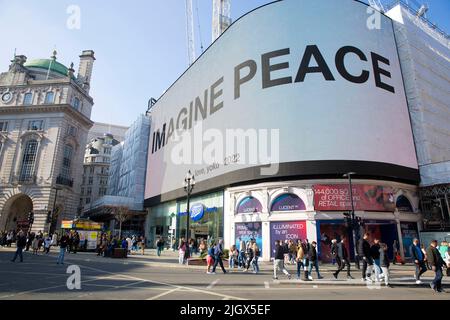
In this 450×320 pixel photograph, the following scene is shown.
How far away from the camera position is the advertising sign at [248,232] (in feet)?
95.0

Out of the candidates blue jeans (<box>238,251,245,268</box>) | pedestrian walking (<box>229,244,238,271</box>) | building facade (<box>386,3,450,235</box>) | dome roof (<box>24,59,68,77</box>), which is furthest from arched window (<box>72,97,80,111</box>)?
building facade (<box>386,3,450,235</box>)

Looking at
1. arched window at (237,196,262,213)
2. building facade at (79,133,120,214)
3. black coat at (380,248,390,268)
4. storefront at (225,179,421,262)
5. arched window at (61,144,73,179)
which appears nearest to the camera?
black coat at (380,248,390,268)

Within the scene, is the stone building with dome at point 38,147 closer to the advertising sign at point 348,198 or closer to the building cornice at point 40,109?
the building cornice at point 40,109

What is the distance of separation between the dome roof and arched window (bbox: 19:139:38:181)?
19.6 metres

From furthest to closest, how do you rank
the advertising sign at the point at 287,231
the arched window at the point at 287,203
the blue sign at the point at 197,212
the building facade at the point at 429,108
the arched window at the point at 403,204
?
the blue sign at the point at 197,212, the building facade at the point at 429,108, the arched window at the point at 403,204, the arched window at the point at 287,203, the advertising sign at the point at 287,231

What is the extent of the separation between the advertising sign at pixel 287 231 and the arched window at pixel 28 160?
139ft

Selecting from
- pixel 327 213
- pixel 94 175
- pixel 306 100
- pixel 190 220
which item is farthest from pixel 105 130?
pixel 327 213

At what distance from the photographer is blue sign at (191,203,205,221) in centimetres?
3828

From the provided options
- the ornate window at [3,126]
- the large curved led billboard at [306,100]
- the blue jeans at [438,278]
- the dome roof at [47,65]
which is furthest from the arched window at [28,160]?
the blue jeans at [438,278]

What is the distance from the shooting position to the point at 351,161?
2728 cm

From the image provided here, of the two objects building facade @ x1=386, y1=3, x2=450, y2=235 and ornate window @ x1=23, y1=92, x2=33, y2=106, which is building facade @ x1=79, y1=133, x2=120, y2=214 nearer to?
ornate window @ x1=23, y1=92, x2=33, y2=106
